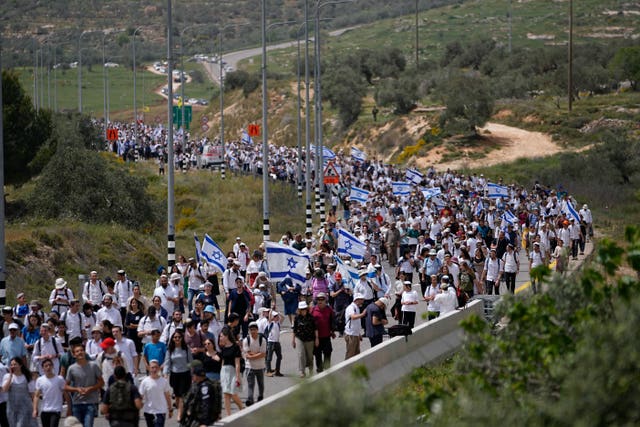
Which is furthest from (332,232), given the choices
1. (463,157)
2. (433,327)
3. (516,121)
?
(516,121)

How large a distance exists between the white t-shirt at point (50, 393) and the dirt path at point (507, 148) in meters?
58.4

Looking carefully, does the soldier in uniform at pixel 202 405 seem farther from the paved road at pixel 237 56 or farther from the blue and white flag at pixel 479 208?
the paved road at pixel 237 56

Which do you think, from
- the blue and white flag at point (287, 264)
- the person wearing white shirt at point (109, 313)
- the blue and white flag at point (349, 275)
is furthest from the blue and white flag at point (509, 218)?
the person wearing white shirt at point (109, 313)

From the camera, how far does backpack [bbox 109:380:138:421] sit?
45.3 ft

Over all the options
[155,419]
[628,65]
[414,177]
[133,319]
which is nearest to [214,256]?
[133,319]

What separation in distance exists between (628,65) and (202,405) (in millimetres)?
81997

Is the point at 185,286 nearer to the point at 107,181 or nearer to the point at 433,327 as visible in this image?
the point at 433,327

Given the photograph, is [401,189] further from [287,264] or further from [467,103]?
[467,103]

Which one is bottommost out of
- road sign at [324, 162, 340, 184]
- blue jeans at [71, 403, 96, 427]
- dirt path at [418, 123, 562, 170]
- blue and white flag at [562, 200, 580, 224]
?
dirt path at [418, 123, 562, 170]

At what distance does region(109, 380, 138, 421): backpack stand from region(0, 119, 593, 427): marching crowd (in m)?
0.01

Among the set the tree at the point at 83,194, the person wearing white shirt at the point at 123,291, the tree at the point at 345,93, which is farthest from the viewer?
the tree at the point at 345,93

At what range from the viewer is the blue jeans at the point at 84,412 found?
49.3 feet

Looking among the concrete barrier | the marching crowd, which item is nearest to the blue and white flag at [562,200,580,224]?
the marching crowd

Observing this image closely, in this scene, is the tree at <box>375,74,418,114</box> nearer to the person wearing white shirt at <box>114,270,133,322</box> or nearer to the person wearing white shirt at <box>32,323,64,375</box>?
the person wearing white shirt at <box>114,270,133,322</box>
